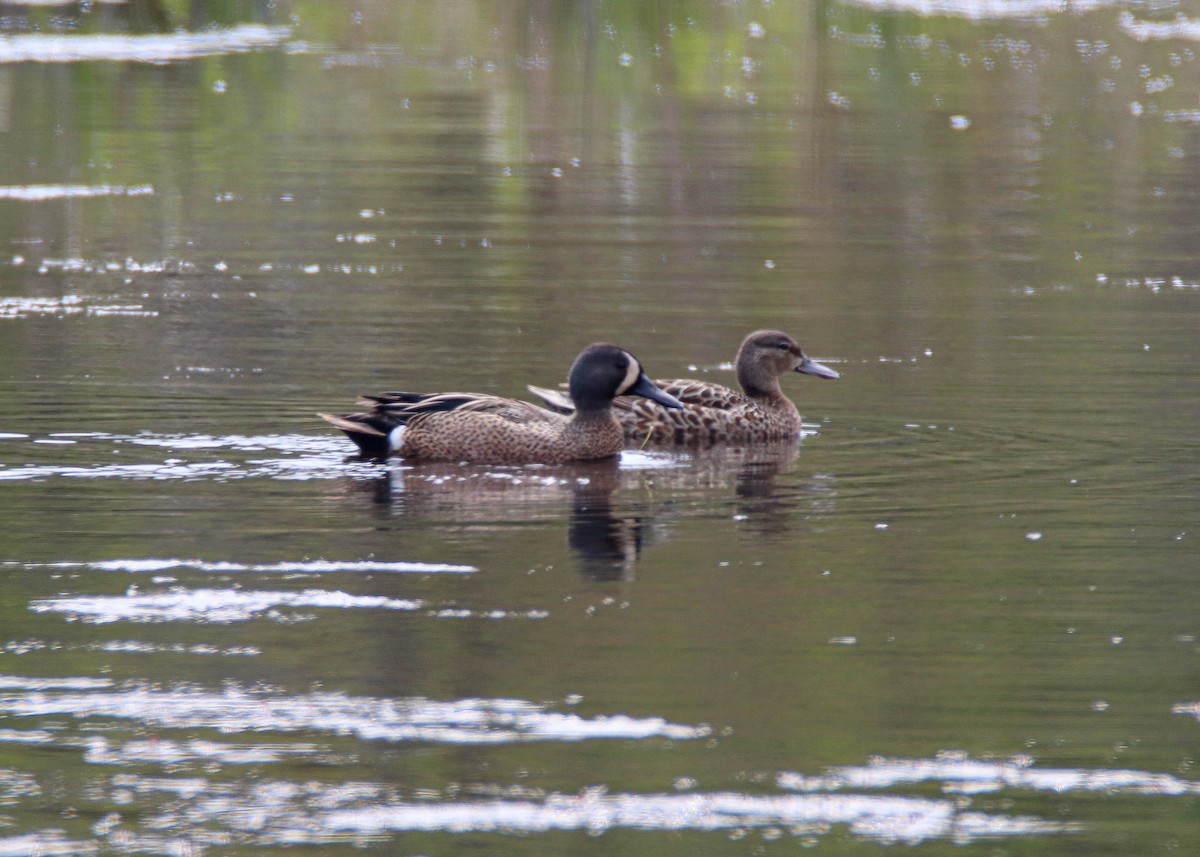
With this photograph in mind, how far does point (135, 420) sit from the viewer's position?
1120 cm

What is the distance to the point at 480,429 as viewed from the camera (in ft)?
34.9

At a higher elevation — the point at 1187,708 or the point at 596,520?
the point at 596,520

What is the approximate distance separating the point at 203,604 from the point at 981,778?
3.07 m

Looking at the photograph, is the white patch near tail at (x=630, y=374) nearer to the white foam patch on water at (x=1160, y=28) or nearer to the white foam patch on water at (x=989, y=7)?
the white foam patch on water at (x=1160, y=28)

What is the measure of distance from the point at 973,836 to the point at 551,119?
25.5m

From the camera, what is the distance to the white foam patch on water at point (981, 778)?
18.8 feet

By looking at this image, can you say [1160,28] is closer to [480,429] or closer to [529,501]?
[480,429]

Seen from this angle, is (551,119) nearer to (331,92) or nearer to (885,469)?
(331,92)

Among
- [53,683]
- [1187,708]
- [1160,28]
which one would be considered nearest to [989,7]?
[1160,28]

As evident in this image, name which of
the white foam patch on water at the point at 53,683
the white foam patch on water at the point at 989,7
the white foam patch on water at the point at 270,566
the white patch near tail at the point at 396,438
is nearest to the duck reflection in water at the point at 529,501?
the white patch near tail at the point at 396,438

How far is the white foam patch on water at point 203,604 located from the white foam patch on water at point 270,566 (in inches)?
13.4

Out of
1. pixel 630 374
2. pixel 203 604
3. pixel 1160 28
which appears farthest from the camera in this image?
pixel 1160 28

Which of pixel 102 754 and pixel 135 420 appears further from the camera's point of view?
pixel 135 420

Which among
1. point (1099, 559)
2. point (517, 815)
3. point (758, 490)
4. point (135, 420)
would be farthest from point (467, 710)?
point (135, 420)
